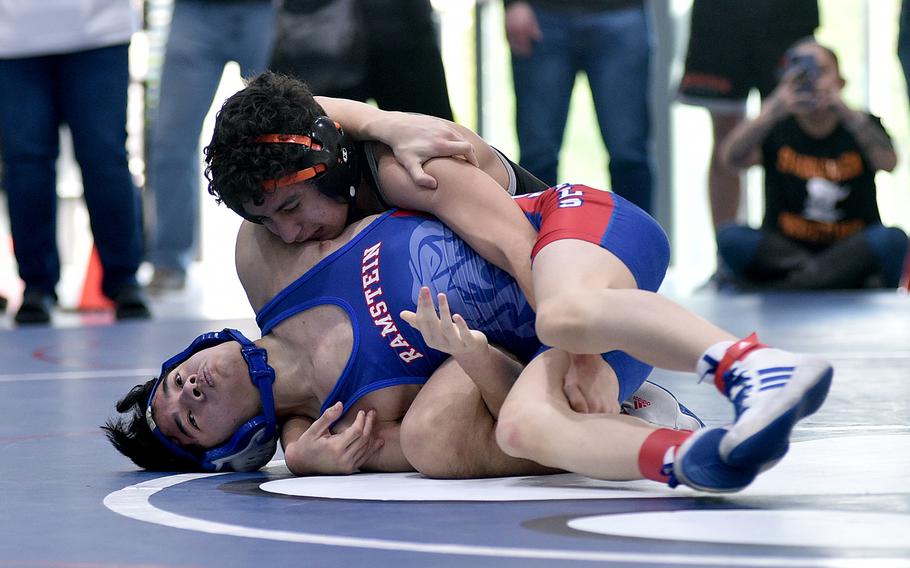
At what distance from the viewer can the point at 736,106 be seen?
7.00 meters

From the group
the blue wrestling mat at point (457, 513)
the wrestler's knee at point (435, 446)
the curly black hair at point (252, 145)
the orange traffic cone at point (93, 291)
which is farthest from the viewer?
the orange traffic cone at point (93, 291)

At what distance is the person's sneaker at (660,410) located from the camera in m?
2.56

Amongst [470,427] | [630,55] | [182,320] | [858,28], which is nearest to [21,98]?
[182,320]

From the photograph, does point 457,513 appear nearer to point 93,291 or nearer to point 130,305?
point 130,305

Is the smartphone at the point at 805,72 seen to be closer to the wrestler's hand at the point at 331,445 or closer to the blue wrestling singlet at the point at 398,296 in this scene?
the blue wrestling singlet at the point at 398,296

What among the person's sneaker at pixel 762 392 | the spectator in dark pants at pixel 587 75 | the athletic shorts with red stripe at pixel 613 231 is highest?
the spectator in dark pants at pixel 587 75

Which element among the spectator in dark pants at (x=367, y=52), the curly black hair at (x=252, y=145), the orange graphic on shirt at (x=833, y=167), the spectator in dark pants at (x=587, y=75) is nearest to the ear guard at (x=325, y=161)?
the curly black hair at (x=252, y=145)

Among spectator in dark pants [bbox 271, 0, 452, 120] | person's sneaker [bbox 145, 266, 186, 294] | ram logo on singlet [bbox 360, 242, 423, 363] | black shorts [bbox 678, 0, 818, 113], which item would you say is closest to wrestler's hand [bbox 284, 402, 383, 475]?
ram logo on singlet [bbox 360, 242, 423, 363]

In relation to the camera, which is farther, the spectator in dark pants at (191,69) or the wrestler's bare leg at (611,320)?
the spectator in dark pants at (191,69)

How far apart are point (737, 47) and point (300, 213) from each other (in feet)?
15.7

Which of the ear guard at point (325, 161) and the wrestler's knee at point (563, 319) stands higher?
the ear guard at point (325, 161)

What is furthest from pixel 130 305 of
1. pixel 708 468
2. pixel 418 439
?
pixel 708 468

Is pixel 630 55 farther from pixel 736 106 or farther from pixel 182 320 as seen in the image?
pixel 182 320

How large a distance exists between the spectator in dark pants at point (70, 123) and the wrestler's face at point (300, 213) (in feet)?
9.27
